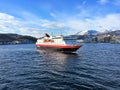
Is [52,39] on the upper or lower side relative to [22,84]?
upper

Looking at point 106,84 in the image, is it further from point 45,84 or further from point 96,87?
point 45,84

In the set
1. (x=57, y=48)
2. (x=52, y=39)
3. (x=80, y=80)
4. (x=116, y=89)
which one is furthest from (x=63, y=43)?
(x=116, y=89)

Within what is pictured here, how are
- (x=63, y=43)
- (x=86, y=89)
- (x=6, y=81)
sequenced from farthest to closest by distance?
(x=63, y=43) → (x=6, y=81) → (x=86, y=89)

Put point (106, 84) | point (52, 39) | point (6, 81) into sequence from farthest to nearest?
1. point (52, 39)
2. point (6, 81)
3. point (106, 84)

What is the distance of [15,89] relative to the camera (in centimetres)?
1666

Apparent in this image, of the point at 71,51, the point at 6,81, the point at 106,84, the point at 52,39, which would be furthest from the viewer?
the point at 52,39

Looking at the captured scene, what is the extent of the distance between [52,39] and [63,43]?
439 inches

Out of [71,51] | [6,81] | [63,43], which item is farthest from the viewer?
[63,43]

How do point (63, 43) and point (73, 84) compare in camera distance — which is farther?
point (63, 43)

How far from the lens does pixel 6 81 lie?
19656 millimetres

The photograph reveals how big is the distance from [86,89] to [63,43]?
4105 cm

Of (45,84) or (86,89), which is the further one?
(45,84)

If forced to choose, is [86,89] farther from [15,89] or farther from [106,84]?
[15,89]

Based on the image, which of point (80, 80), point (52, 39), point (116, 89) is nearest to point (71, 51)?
point (52, 39)
